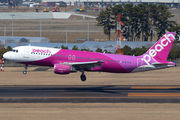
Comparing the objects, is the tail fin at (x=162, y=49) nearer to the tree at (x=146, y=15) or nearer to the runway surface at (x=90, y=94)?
the runway surface at (x=90, y=94)

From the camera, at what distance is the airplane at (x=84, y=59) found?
49969 millimetres

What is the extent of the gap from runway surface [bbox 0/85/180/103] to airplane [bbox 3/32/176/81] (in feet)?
12.2

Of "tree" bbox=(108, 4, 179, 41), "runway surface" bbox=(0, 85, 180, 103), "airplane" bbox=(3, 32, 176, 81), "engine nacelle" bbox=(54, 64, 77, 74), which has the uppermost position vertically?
"tree" bbox=(108, 4, 179, 41)

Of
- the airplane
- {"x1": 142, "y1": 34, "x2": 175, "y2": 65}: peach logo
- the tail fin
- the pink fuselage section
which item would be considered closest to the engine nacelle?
the airplane

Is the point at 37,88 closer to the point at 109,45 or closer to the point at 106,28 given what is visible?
the point at 109,45

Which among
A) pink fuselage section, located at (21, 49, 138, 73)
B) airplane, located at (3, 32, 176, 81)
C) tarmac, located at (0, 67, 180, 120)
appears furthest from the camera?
pink fuselage section, located at (21, 49, 138, 73)

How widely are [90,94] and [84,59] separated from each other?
6441 millimetres

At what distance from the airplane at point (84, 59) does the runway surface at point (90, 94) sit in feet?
12.2

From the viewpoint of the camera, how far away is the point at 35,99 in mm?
44438

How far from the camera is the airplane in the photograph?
4997 cm

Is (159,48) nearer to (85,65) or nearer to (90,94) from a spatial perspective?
(85,65)

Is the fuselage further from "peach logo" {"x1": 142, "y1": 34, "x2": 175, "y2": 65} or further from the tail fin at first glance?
the tail fin

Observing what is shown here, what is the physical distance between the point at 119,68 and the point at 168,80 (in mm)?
17049

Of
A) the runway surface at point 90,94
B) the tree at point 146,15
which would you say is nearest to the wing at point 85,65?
the runway surface at point 90,94
